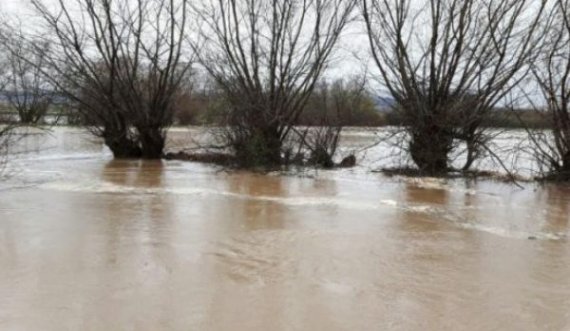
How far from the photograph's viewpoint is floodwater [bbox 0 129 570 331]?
5.06 m

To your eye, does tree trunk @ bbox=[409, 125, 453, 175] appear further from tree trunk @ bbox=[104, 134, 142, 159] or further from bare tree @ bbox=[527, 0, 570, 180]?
tree trunk @ bbox=[104, 134, 142, 159]

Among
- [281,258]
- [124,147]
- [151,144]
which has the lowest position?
[281,258]

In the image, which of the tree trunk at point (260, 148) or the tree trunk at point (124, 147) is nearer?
the tree trunk at point (260, 148)

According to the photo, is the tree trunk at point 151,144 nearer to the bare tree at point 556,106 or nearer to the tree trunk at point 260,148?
the tree trunk at point 260,148

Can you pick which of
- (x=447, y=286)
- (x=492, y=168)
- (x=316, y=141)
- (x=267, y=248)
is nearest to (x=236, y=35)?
(x=316, y=141)

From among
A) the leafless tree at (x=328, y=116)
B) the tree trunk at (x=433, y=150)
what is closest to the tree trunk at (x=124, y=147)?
the leafless tree at (x=328, y=116)

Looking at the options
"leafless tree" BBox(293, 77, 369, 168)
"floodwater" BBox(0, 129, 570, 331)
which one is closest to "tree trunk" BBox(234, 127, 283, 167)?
"leafless tree" BBox(293, 77, 369, 168)

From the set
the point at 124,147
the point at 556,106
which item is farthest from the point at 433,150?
the point at 124,147

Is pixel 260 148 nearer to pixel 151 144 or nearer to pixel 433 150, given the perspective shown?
pixel 433 150

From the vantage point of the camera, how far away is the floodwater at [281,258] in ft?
16.6

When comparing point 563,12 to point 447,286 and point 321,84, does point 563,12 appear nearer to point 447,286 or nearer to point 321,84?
point 321,84

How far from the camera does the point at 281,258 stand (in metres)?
6.88

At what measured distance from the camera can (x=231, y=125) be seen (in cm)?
1722

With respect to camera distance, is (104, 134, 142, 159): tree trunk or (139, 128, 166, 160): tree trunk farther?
(104, 134, 142, 159): tree trunk
